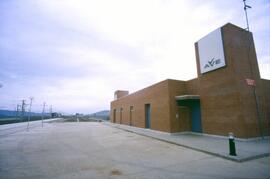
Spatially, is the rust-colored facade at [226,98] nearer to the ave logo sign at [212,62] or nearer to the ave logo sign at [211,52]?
the ave logo sign at [211,52]

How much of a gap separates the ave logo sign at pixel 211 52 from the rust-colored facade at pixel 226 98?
1.00 ft

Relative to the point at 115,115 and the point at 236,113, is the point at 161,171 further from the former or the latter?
the point at 115,115

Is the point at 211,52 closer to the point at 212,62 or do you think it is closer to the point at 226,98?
the point at 212,62

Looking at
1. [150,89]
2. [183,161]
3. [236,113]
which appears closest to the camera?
[183,161]

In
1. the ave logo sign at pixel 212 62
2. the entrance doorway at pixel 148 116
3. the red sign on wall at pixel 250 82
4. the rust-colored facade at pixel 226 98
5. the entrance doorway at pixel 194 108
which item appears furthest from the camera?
the entrance doorway at pixel 148 116

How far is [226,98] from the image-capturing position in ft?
36.4

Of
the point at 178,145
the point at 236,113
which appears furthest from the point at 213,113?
the point at 178,145

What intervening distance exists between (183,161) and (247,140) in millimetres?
6622

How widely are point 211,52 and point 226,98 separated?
4.07 meters

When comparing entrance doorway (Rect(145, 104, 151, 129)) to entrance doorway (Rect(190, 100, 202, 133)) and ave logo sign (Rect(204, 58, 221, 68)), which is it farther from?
ave logo sign (Rect(204, 58, 221, 68))

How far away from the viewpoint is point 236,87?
34.2 ft

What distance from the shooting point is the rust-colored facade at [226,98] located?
10516 mm

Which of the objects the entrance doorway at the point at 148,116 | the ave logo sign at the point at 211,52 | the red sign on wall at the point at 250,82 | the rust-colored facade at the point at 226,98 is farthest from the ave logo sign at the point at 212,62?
the entrance doorway at the point at 148,116

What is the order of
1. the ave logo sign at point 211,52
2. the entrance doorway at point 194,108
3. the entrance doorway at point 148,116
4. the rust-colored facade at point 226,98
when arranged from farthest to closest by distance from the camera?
the entrance doorway at point 148,116, the entrance doorway at point 194,108, the ave logo sign at point 211,52, the rust-colored facade at point 226,98
